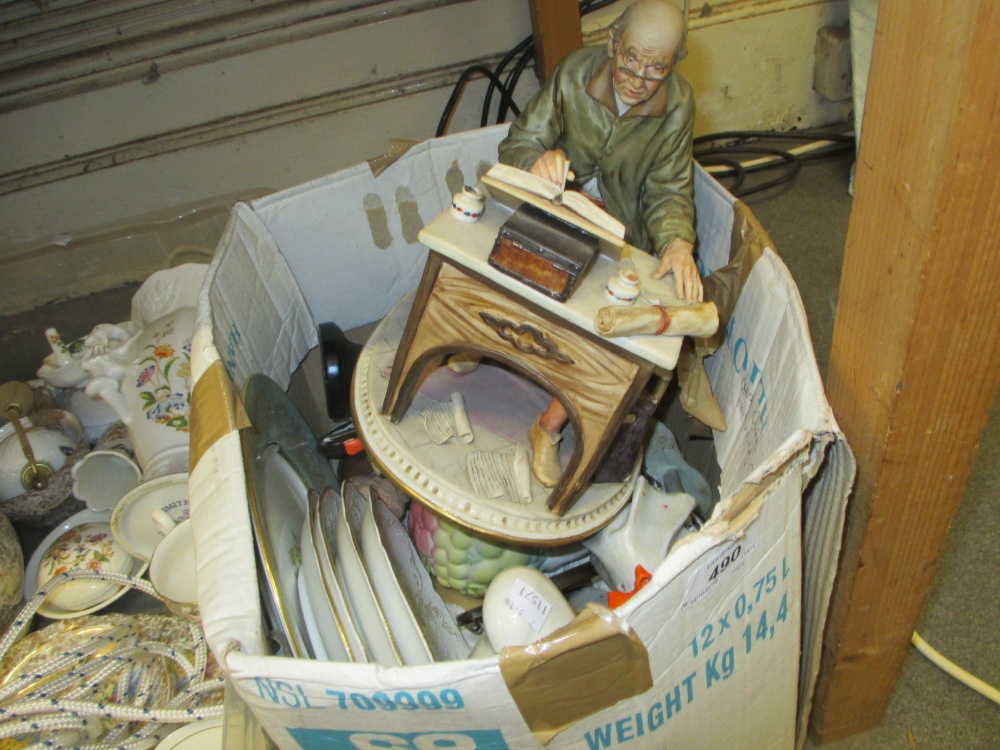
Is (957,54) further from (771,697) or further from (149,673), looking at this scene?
(149,673)

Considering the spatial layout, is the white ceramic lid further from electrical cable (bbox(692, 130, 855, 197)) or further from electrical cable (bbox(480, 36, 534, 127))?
electrical cable (bbox(692, 130, 855, 197))

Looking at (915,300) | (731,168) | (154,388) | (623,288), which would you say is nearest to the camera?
(915,300)

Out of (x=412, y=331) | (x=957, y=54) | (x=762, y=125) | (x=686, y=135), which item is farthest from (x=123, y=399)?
(x=762, y=125)

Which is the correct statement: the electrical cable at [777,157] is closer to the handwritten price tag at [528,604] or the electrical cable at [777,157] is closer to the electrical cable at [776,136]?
the electrical cable at [776,136]

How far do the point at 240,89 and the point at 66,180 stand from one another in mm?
386

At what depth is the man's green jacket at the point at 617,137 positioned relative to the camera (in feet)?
2.68

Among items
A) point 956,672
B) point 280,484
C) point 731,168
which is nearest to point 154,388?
point 280,484

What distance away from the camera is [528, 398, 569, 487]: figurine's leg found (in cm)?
81

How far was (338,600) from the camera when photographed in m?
0.70

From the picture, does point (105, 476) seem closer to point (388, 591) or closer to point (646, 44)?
point (388, 591)

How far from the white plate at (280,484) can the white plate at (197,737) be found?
220mm

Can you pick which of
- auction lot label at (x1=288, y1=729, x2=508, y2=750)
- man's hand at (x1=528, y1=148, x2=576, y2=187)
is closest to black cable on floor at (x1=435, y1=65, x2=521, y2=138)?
man's hand at (x1=528, y1=148, x2=576, y2=187)

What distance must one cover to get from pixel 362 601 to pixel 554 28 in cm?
97

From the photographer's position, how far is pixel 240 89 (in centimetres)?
145
